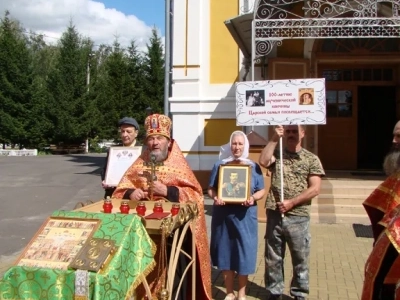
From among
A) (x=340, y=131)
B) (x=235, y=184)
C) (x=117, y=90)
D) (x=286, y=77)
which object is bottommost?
(x=235, y=184)

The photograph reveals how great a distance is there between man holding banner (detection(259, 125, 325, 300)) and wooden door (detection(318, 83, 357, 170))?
27.8 ft

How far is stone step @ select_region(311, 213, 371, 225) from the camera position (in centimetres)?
955

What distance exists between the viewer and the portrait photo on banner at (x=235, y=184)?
16.1 ft

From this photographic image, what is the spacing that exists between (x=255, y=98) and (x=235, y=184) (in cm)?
105

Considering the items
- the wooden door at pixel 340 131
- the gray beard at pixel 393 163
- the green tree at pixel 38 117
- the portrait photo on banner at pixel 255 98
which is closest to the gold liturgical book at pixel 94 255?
the gray beard at pixel 393 163

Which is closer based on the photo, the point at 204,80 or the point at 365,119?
the point at 204,80

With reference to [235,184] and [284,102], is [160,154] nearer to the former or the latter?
[235,184]

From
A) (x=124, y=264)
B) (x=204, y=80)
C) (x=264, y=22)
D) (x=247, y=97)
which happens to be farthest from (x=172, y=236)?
(x=204, y=80)

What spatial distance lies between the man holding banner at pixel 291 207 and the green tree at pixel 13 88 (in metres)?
28.4

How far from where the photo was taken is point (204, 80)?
41.6 ft

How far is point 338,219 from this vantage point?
9617 mm

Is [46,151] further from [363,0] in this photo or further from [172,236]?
[172,236]

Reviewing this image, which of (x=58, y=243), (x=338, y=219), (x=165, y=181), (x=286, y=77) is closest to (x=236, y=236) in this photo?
(x=165, y=181)

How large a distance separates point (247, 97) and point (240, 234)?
4.74ft
